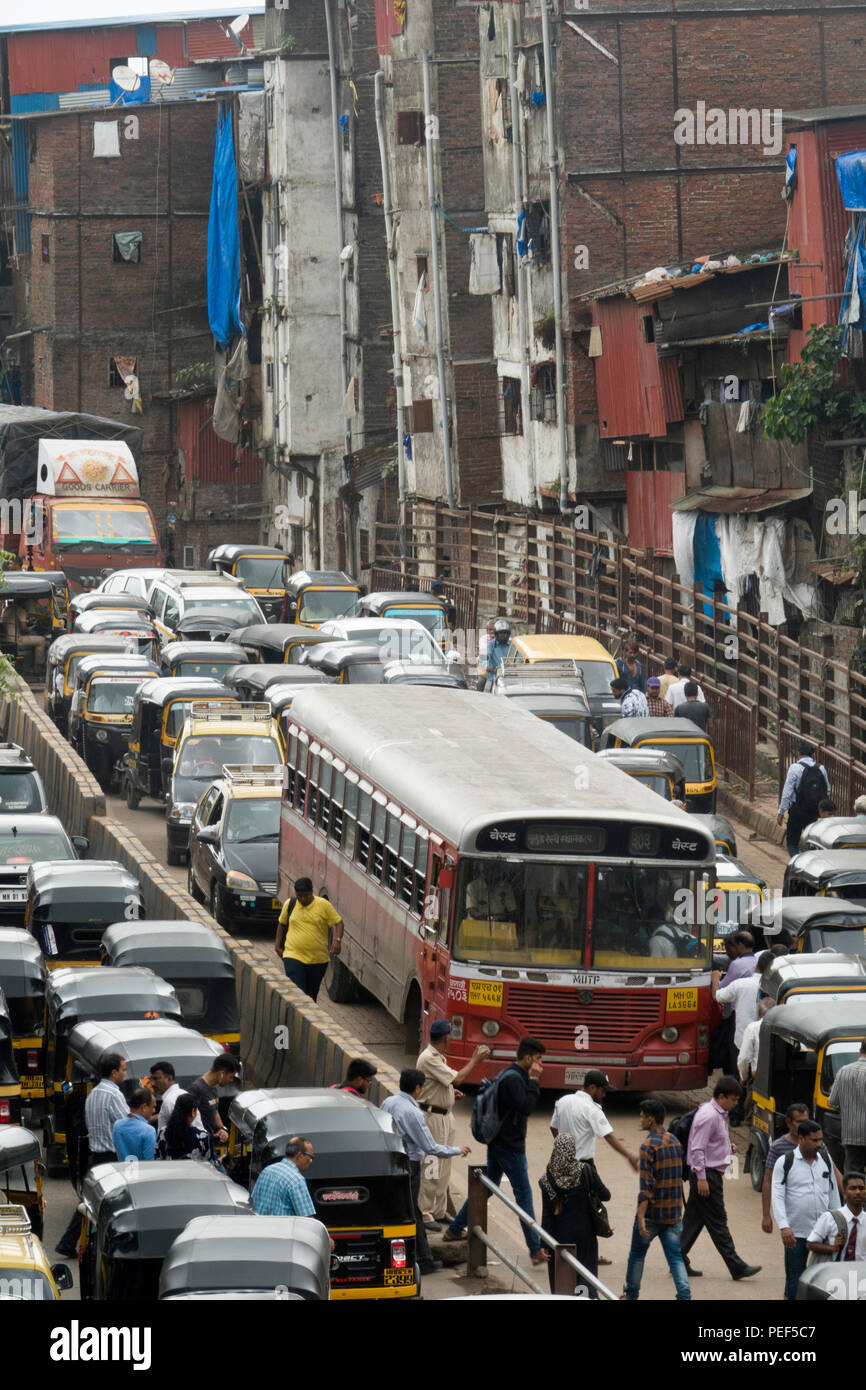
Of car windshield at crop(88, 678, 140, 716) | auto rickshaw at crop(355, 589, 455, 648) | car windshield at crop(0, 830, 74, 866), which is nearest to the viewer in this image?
car windshield at crop(0, 830, 74, 866)

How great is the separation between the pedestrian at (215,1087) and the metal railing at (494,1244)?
1725 millimetres

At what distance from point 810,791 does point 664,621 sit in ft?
37.0

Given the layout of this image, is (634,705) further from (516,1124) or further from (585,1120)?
(585,1120)

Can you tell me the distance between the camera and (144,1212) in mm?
12781

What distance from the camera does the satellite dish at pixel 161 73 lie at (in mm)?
77312

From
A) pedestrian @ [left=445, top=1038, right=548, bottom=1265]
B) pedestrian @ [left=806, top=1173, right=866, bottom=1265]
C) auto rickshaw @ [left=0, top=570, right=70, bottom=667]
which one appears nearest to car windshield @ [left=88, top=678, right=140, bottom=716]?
auto rickshaw @ [left=0, top=570, right=70, bottom=667]

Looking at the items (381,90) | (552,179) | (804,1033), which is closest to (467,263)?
(381,90)

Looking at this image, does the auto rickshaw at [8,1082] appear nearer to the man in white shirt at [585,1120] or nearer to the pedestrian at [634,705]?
the man in white shirt at [585,1120]

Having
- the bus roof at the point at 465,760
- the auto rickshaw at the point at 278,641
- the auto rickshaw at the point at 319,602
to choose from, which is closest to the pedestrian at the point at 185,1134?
the bus roof at the point at 465,760

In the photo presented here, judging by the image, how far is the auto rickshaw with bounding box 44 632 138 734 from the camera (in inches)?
1496

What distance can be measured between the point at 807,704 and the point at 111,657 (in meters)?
10.9

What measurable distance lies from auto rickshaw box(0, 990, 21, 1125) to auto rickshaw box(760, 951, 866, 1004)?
5844 millimetres

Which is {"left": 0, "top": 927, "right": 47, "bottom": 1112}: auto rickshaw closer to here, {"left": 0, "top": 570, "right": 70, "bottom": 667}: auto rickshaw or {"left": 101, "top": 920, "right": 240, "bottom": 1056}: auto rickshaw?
{"left": 101, "top": 920, "right": 240, "bottom": 1056}: auto rickshaw

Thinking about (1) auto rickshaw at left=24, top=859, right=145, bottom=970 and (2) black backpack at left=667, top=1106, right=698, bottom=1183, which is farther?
(1) auto rickshaw at left=24, top=859, right=145, bottom=970
